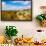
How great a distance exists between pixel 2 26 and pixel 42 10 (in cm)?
76

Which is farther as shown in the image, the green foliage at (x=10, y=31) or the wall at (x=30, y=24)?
the wall at (x=30, y=24)

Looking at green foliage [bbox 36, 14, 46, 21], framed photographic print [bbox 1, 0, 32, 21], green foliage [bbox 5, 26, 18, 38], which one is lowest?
green foliage [bbox 5, 26, 18, 38]

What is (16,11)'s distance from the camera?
2.94m

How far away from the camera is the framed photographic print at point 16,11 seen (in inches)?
115

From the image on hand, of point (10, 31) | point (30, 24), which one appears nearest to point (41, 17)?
point (30, 24)

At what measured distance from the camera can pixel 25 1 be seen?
2.93m

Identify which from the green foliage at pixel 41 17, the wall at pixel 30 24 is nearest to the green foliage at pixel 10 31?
the wall at pixel 30 24

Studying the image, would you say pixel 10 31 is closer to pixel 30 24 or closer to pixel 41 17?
pixel 30 24

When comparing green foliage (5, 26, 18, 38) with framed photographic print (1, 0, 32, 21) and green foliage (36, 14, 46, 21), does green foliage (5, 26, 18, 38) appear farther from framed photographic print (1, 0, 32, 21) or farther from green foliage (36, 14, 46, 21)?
green foliage (36, 14, 46, 21)

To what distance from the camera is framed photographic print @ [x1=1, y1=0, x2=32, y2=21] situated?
293 centimetres

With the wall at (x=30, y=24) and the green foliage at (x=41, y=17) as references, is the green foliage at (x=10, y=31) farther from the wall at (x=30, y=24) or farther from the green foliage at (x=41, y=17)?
the green foliage at (x=41, y=17)

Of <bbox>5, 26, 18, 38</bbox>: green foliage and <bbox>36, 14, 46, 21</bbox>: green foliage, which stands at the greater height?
<bbox>36, 14, 46, 21</bbox>: green foliage

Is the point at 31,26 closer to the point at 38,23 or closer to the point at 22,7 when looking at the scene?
the point at 38,23

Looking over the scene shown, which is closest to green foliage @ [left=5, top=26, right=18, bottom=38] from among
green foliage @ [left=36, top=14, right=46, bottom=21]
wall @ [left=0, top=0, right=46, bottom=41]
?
wall @ [left=0, top=0, right=46, bottom=41]
